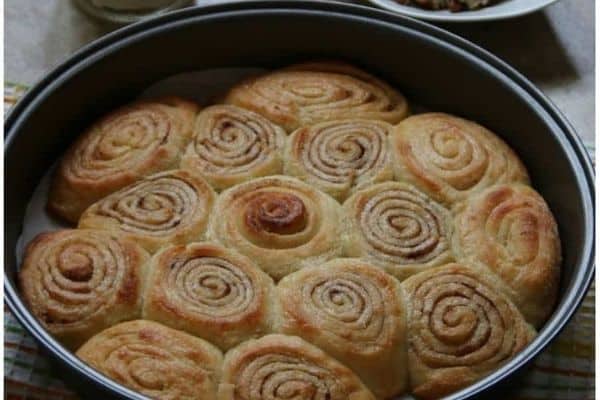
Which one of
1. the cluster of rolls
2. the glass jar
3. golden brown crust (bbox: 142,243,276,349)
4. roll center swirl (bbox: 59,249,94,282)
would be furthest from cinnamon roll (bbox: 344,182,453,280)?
the glass jar

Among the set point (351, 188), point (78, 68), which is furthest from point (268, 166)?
point (78, 68)

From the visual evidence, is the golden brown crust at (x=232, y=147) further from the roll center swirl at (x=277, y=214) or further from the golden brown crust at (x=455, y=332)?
the golden brown crust at (x=455, y=332)

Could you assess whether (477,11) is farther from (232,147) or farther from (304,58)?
(232,147)

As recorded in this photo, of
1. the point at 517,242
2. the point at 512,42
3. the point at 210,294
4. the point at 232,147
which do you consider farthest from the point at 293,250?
the point at 512,42

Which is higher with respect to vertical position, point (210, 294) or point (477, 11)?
point (477, 11)

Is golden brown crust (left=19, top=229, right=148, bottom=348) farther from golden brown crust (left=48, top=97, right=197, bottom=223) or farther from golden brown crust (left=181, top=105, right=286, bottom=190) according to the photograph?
golden brown crust (left=181, top=105, right=286, bottom=190)

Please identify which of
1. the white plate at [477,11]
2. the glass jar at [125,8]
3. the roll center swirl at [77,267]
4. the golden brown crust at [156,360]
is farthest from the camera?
the glass jar at [125,8]

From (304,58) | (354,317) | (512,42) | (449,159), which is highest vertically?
(512,42)

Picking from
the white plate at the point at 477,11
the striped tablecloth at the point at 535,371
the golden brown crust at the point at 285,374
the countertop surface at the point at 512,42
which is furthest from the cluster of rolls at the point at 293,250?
the countertop surface at the point at 512,42
